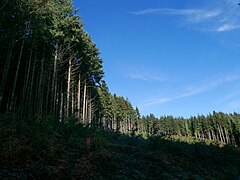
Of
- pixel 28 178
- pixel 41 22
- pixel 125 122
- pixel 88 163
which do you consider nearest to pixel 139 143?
pixel 88 163

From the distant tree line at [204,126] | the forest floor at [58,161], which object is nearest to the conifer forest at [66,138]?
the forest floor at [58,161]

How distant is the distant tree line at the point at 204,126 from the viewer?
283 ft

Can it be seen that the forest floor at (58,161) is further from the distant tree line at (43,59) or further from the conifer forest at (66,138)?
the distant tree line at (43,59)

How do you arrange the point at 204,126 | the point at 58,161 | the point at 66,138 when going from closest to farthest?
the point at 58,161 < the point at 66,138 < the point at 204,126

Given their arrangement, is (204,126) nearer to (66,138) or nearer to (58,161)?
(66,138)

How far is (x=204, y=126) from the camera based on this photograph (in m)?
95.5

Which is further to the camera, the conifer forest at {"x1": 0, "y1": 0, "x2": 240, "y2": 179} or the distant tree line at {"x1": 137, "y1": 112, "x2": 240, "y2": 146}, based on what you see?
the distant tree line at {"x1": 137, "y1": 112, "x2": 240, "y2": 146}

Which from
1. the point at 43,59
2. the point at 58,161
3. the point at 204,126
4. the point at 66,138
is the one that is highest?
the point at 43,59

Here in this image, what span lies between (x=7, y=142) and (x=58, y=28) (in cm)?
1702

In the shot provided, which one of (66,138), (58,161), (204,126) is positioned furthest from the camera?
(204,126)

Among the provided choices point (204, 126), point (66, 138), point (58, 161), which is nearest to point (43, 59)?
point (66, 138)

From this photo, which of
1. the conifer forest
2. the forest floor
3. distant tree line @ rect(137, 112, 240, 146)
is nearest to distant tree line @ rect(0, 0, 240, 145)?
the conifer forest

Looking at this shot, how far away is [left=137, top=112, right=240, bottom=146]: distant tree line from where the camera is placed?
8619 centimetres

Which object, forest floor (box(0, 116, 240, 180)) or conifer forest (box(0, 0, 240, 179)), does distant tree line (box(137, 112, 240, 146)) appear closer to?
conifer forest (box(0, 0, 240, 179))
